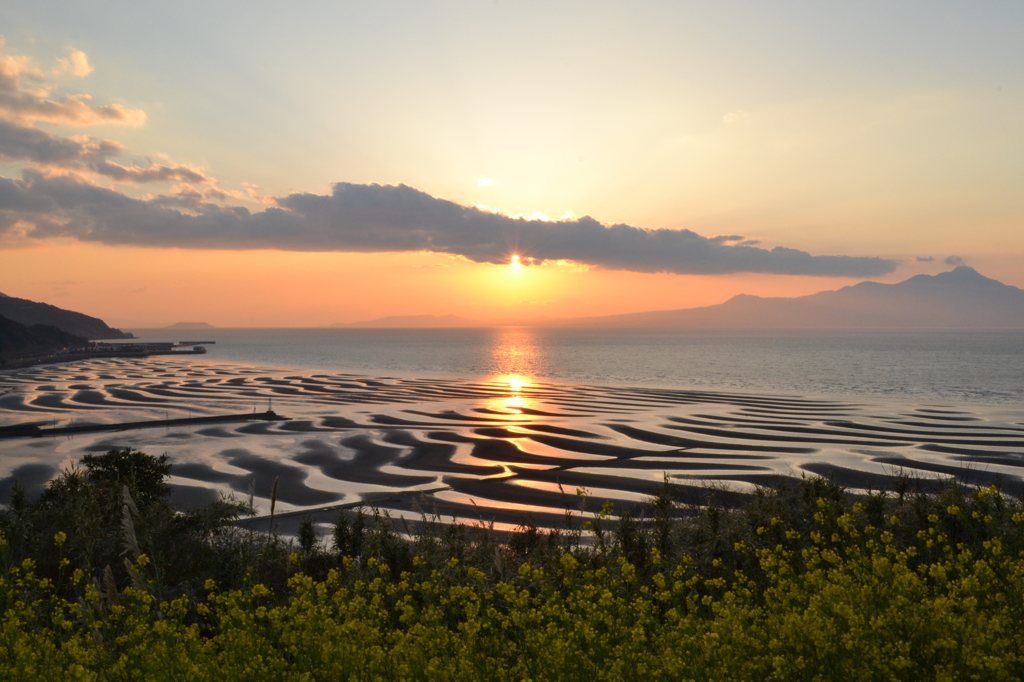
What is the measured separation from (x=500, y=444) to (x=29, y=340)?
5656 inches

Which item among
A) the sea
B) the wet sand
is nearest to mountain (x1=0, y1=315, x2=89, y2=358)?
the sea

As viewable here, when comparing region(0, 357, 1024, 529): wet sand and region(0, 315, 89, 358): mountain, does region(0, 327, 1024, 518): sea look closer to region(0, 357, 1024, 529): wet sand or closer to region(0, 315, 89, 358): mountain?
region(0, 357, 1024, 529): wet sand

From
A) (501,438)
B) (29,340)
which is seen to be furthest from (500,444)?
(29,340)

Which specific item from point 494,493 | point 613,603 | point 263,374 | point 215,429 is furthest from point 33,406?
point 613,603

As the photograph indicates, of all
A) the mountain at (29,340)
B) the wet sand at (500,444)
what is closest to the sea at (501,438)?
the wet sand at (500,444)

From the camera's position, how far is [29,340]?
134 meters

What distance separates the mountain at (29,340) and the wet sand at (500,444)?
3262 inches

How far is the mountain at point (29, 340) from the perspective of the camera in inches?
4764

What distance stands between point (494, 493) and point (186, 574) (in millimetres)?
12743

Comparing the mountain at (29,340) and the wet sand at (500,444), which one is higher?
the mountain at (29,340)

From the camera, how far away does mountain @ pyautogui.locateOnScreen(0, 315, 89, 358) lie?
12099cm

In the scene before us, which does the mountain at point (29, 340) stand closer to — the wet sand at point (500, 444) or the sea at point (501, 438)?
the sea at point (501, 438)

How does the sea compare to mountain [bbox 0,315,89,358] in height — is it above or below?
below

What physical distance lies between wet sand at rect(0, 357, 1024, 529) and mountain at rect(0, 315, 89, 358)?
82.9 m
